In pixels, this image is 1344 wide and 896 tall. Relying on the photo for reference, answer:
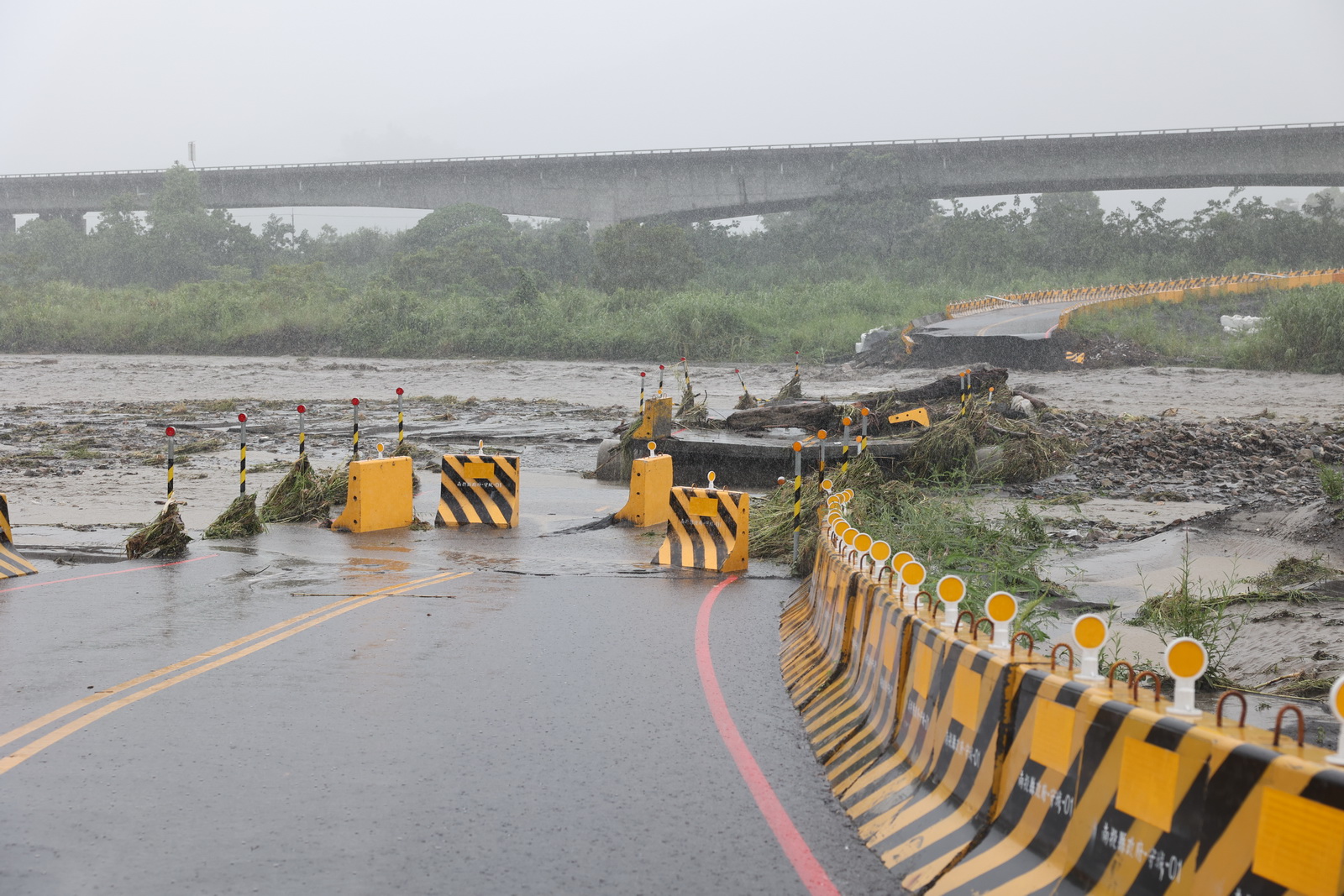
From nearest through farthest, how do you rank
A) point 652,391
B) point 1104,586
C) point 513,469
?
point 1104,586, point 513,469, point 652,391

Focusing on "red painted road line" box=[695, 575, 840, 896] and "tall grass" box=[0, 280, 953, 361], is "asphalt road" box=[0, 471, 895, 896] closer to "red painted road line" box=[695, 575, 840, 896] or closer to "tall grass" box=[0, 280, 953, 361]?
"red painted road line" box=[695, 575, 840, 896]

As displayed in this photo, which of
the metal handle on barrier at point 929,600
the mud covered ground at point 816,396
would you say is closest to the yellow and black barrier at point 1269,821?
the metal handle on barrier at point 929,600

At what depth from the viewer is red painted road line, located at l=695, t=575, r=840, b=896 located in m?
5.02

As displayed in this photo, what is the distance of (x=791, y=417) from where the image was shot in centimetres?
2194

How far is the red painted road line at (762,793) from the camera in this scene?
16.5ft

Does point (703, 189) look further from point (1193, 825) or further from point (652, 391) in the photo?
point (1193, 825)

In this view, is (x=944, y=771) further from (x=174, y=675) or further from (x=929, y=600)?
(x=174, y=675)

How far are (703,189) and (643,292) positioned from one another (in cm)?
1387

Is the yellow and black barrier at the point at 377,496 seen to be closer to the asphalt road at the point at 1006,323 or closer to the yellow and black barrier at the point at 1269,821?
the yellow and black barrier at the point at 1269,821

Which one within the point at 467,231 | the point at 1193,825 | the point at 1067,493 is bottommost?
the point at 1067,493

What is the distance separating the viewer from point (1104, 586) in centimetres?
1196

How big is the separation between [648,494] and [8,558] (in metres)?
8.10

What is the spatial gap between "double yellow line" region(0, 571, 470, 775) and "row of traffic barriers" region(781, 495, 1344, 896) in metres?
4.29

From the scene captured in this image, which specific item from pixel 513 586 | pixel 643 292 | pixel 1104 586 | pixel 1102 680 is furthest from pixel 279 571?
pixel 643 292
